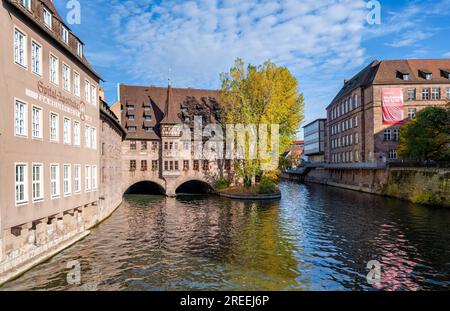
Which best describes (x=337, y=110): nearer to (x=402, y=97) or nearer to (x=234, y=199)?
(x=402, y=97)

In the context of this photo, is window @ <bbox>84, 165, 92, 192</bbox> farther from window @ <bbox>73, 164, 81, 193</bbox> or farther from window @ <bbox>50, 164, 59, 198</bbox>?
window @ <bbox>50, 164, 59, 198</bbox>

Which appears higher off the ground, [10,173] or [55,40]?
[55,40]

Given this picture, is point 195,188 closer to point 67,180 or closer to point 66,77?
point 67,180

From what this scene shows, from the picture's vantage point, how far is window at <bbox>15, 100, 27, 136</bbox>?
44.9ft

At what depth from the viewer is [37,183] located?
600 inches

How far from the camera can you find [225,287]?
1269cm

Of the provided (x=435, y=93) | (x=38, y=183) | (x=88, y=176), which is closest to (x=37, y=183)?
(x=38, y=183)

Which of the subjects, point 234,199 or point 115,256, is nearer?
point 115,256

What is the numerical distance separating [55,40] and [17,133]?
6.28 m

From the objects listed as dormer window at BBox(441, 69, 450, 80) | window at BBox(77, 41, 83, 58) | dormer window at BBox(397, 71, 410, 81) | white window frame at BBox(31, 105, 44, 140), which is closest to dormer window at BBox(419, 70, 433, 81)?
dormer window at BBox(441, 69, 450, 80)

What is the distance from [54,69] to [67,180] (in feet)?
20.9

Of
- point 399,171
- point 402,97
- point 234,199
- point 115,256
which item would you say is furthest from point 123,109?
point 402,97

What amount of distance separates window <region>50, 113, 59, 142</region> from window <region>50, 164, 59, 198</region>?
1486 millimetres
